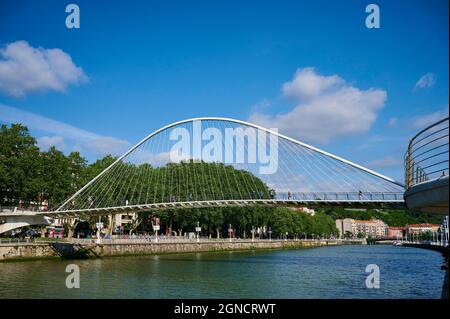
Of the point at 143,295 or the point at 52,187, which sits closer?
the point at 143,295

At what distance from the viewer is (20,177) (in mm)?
54844

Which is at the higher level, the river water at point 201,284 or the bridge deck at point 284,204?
the bridge deck at point 284,204

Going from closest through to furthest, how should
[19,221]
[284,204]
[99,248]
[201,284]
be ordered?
[201,284] → [284,204] → [19,221] → [99,248]

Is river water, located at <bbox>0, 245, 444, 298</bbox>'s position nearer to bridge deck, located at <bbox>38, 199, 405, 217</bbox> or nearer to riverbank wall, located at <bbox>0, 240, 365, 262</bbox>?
→ bridge deck, located at <bbox>38, 199, 405, 217</bbox>

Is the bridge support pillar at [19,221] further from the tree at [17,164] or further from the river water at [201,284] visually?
the river water at [201,284]

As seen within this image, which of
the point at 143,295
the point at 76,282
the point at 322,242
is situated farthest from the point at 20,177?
the point at 322,242

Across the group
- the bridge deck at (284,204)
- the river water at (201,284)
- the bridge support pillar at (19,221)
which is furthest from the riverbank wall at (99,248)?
the river water at (201,284)

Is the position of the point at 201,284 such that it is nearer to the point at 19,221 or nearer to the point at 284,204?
the point at 284,204

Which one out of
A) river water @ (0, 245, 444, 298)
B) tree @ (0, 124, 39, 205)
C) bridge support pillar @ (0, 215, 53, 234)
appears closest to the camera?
river water @ (0, 245, 444, 298)

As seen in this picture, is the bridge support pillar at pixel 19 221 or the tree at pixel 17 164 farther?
the tree at pixel 17 164

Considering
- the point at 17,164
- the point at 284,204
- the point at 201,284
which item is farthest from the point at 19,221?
the point at 201,284

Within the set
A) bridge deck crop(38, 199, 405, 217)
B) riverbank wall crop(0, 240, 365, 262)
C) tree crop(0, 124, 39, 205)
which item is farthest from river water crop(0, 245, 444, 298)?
tree crop(0, 124, 39, 205)
